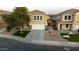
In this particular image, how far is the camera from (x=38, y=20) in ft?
21.2

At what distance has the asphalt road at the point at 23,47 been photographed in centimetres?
614

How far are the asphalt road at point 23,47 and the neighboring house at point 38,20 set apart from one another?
2.84ft

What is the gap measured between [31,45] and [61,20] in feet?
6.10

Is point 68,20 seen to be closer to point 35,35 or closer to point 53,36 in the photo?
point 53,36

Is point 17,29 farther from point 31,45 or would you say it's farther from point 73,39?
point 73,39

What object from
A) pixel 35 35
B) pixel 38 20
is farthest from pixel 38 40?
pixel 38 20

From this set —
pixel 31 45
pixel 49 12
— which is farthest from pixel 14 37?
pixel 49 12

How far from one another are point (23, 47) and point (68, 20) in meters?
2.46

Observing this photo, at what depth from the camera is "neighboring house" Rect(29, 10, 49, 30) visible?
631cm

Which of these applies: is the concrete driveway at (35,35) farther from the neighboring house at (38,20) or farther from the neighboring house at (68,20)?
the neighboring house at (68,20)

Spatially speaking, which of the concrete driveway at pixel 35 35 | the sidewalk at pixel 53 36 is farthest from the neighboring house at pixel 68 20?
the concrete driveway at pixel 35 35

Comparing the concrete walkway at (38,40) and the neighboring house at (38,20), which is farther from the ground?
the neighboring house at (38,20)

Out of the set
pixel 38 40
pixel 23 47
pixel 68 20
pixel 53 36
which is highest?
pixel 68 20

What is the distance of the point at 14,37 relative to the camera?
6.24m
